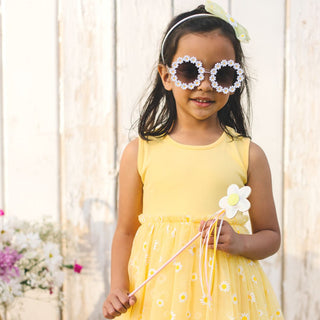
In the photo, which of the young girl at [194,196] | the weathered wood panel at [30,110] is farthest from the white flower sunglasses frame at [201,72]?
the weathered wood panel at [30,110]

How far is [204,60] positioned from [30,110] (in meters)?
0.99

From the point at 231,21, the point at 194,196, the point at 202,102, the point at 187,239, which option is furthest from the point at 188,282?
the point at 231,21

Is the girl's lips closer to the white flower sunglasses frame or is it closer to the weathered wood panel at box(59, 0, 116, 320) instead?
the white flower sunglasses frame

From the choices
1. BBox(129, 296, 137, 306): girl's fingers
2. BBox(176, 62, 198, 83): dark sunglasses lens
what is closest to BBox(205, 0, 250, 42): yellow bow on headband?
BBox(176, 62, 198, 83): dark sunglasses lens

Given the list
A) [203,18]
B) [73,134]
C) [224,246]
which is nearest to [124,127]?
[73,134]

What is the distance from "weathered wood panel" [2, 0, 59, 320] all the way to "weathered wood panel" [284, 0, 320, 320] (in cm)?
88

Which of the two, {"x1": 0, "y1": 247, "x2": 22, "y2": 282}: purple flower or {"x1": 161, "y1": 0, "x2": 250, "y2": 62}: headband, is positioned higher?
{"x1": 161, "y1": 0, "x2": 250, "y2": 62}: headband

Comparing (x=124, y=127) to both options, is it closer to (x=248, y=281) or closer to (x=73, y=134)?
(x=73, y=134)

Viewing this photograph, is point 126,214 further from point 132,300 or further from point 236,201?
point 236,201

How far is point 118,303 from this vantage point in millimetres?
1162

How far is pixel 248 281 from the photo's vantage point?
1173 millimetres

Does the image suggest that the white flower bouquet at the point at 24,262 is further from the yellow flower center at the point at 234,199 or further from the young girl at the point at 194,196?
the yellow flower center at the point at 234,199

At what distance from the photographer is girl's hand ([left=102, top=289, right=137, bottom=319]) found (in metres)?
1.15

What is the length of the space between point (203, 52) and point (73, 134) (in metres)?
0.91
